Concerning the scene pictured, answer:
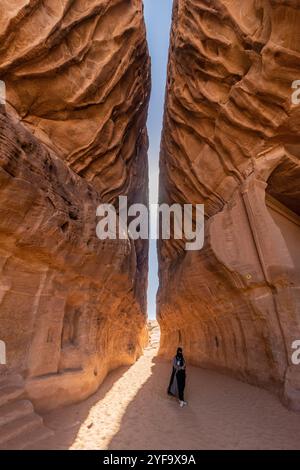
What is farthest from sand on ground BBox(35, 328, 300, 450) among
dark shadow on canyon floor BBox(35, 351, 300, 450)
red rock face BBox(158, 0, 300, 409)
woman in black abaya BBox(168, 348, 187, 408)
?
red rock face BBox(158, 0, 300, 409)

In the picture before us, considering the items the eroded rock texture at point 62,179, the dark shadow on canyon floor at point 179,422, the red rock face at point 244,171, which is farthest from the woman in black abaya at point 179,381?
the eroded rock texture at point 62,179

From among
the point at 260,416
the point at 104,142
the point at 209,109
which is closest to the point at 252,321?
the point at 260,416

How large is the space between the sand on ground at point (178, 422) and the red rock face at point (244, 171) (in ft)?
2.89

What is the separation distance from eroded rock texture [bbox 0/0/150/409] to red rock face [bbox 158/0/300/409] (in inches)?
142

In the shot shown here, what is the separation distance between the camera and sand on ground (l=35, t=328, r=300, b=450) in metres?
5.25

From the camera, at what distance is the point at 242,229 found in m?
9.23

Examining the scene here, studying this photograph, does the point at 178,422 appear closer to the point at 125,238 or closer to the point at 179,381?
the point at 179,381

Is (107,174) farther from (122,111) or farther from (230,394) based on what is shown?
(230,394)

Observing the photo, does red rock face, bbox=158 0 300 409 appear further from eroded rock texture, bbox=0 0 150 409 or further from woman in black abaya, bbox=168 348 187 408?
eroded rock texture, bbox=0 0 150 409

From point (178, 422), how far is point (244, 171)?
8539mm

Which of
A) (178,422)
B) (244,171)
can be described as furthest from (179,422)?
(244,171)

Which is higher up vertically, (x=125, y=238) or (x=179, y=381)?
(x=125, y=238)

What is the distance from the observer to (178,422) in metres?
6.50

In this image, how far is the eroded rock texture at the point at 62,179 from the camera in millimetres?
6348
